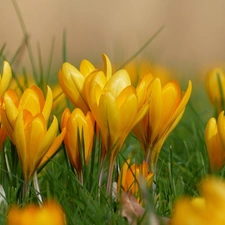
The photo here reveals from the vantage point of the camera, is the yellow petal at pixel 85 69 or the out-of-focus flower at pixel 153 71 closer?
the yellow petal at pixel 85 69

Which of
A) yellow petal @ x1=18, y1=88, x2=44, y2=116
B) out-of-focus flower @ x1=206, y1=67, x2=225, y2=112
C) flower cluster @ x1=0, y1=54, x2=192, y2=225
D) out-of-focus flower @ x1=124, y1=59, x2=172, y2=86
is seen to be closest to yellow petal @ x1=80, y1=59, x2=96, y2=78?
flower cluster @ x1=0, y1=54, x2=192, y2=225

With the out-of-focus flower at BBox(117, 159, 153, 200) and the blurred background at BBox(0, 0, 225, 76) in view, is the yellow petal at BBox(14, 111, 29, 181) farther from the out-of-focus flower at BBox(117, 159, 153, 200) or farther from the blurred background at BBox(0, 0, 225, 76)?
the blurred background at BBox(0, 0, 225, 76)

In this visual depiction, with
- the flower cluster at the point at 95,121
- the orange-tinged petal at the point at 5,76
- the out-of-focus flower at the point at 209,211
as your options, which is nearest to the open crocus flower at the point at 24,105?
the flower cluster at the point at 95,121

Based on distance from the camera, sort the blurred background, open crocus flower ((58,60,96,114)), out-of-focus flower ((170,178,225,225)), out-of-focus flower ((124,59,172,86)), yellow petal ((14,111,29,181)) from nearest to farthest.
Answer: out-of-focus flower ((170,178,225,225)) → yellow petal ((14,111,29,181)) → open crocus flower ((58,60,96,114)) → out-of-focus flower ((124,59,172,86)) → the blurred background

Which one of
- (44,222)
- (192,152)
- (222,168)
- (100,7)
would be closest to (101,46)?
(100,7)

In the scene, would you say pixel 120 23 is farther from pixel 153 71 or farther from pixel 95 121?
pixel 95 121

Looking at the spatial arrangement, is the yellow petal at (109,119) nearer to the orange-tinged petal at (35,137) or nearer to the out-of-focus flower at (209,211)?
the orange-tinged petal at (35,137)
